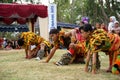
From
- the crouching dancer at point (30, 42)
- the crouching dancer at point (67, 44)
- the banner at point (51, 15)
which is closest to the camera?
the crouching dancer at point (67, 44)

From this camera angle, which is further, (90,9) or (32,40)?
(90,9)

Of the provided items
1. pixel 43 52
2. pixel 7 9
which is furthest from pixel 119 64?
pixel 7 9

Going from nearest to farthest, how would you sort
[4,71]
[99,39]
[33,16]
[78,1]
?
[99,39] < [4,71] < [33,16] < [78,1]

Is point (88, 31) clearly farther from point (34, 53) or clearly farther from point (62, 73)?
point (34, 53)

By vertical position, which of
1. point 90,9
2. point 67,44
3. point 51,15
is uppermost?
point 51,15

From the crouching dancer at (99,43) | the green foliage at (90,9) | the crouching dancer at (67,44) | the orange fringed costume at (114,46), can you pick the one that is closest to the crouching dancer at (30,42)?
the crouching dancer at (67,44)

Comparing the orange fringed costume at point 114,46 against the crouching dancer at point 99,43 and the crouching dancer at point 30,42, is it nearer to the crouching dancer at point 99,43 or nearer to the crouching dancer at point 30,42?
the crouching dancer at point 99,43

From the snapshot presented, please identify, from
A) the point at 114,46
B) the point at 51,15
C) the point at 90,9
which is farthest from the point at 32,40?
the point at 90,9

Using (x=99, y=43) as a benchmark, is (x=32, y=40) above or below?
below

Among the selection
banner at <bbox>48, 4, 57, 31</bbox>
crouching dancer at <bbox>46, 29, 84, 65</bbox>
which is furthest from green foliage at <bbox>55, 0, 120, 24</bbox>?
Answer: crouching dancer at <bbox>46, 29, 84, 65</bbox>

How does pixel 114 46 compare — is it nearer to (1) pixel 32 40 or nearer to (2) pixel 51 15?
(1) pixel 32 40

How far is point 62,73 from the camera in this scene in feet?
22.9

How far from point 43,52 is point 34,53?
515 mm

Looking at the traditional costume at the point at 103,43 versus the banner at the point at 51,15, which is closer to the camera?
the traditional costume at the point at 103,43
